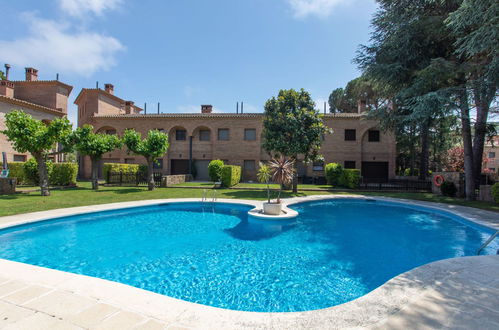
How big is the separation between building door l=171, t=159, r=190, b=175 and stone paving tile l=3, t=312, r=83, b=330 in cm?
2412

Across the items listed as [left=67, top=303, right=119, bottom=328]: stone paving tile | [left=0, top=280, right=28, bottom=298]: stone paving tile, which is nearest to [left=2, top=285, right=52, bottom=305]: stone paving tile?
[left=0, top=280, right=28, bottom=298]: stone paving tile

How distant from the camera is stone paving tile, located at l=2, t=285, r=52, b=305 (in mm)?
2928

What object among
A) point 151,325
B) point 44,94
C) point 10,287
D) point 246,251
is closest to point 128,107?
point 44,94

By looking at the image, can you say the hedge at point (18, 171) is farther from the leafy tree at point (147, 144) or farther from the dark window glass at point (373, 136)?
the dark window glass at point (373, 136)

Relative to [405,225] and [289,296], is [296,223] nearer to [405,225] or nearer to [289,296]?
[405,225]

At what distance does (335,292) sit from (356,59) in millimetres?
16234

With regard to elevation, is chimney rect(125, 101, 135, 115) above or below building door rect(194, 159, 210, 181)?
above

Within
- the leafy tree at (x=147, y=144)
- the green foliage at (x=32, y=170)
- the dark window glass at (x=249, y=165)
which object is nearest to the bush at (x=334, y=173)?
the dark window glass at (x=249, y=165)

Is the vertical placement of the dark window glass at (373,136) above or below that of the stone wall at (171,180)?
above

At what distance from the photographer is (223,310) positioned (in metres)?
2.80


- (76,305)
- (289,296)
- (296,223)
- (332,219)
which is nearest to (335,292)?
(289,296)

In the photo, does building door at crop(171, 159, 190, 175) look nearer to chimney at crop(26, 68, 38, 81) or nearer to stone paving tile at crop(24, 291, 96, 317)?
chimney at crop(26, 68, 38, 81)

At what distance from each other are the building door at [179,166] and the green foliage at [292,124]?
45.6 ft

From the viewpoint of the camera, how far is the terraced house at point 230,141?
949 inches
